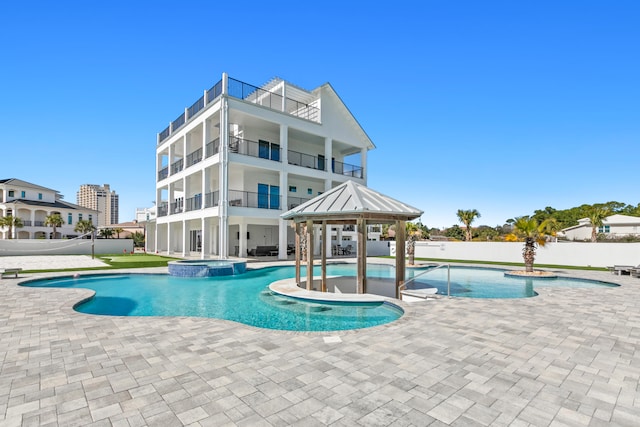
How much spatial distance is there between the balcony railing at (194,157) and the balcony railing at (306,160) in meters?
7.34

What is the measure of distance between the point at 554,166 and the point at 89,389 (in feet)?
133

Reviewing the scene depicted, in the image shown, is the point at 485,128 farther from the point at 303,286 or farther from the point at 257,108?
the point at 303,286

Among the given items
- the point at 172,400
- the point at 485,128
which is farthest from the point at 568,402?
the point at 485,128

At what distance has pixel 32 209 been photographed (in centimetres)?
4628

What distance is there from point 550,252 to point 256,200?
21238 mm

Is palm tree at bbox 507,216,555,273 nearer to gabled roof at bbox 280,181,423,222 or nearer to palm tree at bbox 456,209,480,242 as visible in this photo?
gabled roof at bbox 280,181,423,222

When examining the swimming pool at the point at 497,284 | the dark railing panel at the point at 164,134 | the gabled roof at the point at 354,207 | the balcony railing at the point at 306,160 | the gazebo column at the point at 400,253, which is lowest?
the swimming pool at the point at 497,284

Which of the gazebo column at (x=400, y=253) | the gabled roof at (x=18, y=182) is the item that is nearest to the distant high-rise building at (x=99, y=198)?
the gabled roof at (x=18, y=182)

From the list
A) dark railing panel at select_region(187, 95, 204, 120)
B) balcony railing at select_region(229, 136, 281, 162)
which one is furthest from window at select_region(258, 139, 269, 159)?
dark railing panel at select_region(187, 95, 204, 120)

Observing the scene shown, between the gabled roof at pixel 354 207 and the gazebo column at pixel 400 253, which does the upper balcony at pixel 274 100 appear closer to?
the gabled roof at pixel 354 207

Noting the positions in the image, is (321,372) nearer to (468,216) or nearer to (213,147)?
(213,147)

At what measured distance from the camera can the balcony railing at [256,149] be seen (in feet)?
72.2

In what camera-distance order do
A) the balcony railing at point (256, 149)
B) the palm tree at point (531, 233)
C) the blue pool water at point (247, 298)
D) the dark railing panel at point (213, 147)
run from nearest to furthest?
the blue pool water at point (247, 298) < the palm tree at point (531, 233) < the dark railing panel at point (213, 147) < the balcony railing at point (256, 149)

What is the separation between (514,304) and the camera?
303 inches
